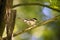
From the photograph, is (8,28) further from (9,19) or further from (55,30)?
(55,30)

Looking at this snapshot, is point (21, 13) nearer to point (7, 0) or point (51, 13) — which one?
point (51, 13)

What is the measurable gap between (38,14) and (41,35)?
20 cm

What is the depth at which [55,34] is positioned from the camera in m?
1.58

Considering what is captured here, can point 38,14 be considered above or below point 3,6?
below

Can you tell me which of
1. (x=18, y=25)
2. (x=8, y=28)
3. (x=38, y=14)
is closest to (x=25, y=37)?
(x=18, y=25)

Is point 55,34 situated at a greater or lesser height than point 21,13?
lesser

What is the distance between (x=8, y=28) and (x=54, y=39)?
1014 millimetres

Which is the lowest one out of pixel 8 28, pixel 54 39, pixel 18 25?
pixel 54 39

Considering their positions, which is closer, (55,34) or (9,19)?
(9,19)

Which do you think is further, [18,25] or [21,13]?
[21,13]

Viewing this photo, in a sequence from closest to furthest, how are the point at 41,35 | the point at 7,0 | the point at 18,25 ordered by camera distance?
the point at 7,0 → the point at 18,25 → the point at 41,35

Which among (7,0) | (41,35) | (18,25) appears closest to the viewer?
(7,0)

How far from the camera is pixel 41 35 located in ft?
4.99

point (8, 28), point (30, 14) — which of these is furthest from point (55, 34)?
point (8, 28)
